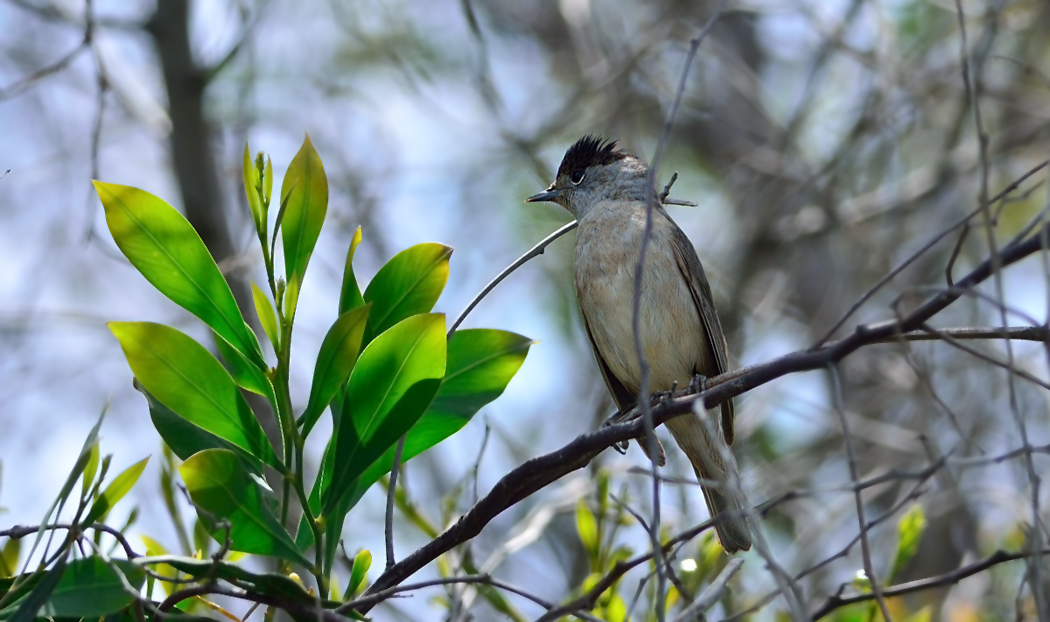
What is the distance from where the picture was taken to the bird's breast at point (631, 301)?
4.38 metres

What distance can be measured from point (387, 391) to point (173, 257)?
55 centimetres

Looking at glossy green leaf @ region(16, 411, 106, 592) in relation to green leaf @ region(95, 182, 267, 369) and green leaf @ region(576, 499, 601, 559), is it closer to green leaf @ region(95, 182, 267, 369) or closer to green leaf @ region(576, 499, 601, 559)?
green leaf @ region(95, 182, 267, 369)

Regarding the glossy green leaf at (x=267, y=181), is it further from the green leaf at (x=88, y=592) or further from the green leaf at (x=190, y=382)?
the green leaf at (x=88, y=592)

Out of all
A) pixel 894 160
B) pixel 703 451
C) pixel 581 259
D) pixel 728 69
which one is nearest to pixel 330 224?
pixel 581 259

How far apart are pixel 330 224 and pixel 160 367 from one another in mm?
3790

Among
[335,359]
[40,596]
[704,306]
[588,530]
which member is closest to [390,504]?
[335,359]

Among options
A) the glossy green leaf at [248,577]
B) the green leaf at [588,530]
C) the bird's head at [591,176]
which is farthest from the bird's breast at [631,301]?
the glossy green leaf at [248,577]

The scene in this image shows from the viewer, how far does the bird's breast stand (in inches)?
172

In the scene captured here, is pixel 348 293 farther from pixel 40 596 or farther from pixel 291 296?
pixel 40 596

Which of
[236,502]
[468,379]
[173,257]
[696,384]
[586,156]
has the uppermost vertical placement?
[586,156]

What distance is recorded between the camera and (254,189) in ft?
7.06

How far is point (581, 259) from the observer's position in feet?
15.1

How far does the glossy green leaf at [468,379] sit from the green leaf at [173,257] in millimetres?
397

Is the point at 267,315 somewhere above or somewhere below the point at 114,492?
above
